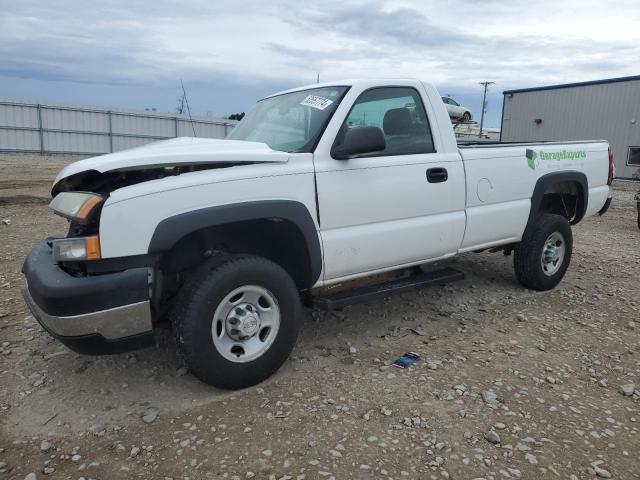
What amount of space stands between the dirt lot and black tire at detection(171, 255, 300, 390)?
16 centimetres

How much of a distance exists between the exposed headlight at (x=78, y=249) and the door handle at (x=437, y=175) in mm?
2393

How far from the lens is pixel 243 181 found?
3.02 meters

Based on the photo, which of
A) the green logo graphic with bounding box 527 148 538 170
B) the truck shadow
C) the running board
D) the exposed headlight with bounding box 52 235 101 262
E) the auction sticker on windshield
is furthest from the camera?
the green logo graphic with bounding box 527 148 538 170

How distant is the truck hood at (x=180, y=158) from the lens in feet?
9.20

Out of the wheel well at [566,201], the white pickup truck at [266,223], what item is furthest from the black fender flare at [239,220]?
the wheel well at [566,201]

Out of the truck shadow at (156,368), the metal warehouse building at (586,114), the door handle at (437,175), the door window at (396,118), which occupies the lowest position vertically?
the truck shadow at (156,368)

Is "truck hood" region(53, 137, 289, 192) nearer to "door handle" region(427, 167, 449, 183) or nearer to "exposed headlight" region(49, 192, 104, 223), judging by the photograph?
"exposed headlight" region(49, 192, 104, 223)

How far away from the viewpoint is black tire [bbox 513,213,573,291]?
489 centimetres

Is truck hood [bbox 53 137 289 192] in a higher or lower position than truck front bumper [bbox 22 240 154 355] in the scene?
higher

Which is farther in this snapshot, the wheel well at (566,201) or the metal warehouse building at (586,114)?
the metal warehouse building at (586,114)

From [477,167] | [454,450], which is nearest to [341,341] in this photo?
[454,450]

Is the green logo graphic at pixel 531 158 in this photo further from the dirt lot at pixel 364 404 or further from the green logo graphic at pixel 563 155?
the dirt lot at pixel 364 404

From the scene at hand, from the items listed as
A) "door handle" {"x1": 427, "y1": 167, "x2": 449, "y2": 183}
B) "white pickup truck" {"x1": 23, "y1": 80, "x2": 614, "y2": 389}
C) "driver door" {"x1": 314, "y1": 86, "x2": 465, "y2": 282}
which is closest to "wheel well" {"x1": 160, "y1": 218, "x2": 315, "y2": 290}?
"white pickup truck" {"x1": 23, "y1": 80, "x2": 614, "y2": 389}

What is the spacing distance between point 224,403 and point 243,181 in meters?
1.34
